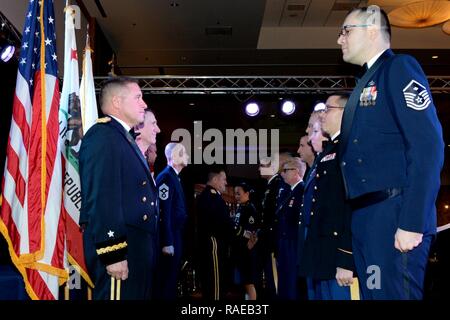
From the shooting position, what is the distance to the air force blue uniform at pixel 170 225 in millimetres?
4113

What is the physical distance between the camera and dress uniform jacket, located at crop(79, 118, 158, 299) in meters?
2.21

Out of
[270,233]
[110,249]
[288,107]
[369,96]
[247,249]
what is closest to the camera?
[369,96]

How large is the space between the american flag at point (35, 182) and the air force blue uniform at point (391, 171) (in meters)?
1.84

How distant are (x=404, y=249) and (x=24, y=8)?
17.9ft

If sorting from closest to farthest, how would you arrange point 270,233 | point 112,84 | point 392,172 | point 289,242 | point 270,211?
point 392,172, point 112,84, point 289,242, point 270,233, point 270,211

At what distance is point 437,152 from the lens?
5.62 feet

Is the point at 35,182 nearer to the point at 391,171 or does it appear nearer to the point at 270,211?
the point at 391,171

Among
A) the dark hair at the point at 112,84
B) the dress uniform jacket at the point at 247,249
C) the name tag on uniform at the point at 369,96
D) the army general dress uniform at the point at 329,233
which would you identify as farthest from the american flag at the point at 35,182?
the dress uniform jacket at the point at 247,249

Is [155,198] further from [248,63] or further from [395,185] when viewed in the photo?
[248,63]

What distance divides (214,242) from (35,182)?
277cm

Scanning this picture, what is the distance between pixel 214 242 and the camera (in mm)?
5254

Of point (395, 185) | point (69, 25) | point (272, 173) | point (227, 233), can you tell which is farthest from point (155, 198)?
point (272, 173)

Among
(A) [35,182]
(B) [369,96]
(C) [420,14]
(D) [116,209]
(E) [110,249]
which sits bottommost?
(E) [110,249]

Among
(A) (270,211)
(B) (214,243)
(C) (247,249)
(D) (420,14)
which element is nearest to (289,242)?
(A) (270,211)
